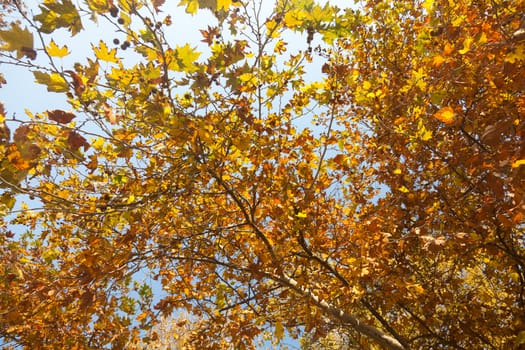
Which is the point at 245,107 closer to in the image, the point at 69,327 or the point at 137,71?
the point at 137,71

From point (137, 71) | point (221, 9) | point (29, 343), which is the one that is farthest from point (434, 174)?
point (29, 343)

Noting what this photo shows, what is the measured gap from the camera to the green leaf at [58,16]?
1960 mm

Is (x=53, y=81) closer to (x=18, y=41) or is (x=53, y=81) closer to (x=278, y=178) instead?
(x=18, y=41)

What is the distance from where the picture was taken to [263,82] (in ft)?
10.8

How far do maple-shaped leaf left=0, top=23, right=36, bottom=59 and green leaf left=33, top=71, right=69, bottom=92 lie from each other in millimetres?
134

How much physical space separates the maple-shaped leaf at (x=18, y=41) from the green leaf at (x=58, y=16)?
0.64 ft

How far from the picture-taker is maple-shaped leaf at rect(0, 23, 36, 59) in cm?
181

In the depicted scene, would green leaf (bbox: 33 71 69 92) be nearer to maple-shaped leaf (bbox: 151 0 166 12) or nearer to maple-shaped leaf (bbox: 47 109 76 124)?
maple-shaped leaf (bbox: 47 109 76 124)

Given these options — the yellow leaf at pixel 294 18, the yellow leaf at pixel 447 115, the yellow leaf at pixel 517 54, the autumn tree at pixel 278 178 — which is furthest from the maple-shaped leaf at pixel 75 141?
the yellow leaf at pixel 517 54

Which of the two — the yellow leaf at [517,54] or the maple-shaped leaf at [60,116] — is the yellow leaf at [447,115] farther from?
the maple-shaped leaf at [60,116]

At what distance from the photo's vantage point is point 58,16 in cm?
198

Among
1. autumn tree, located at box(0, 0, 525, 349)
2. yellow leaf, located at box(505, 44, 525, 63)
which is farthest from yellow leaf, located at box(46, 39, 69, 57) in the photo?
yellow leaf, located at box(505, 44, 525, 63)

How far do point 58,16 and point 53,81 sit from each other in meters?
0.41

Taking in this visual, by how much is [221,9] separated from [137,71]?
0.74 meters
